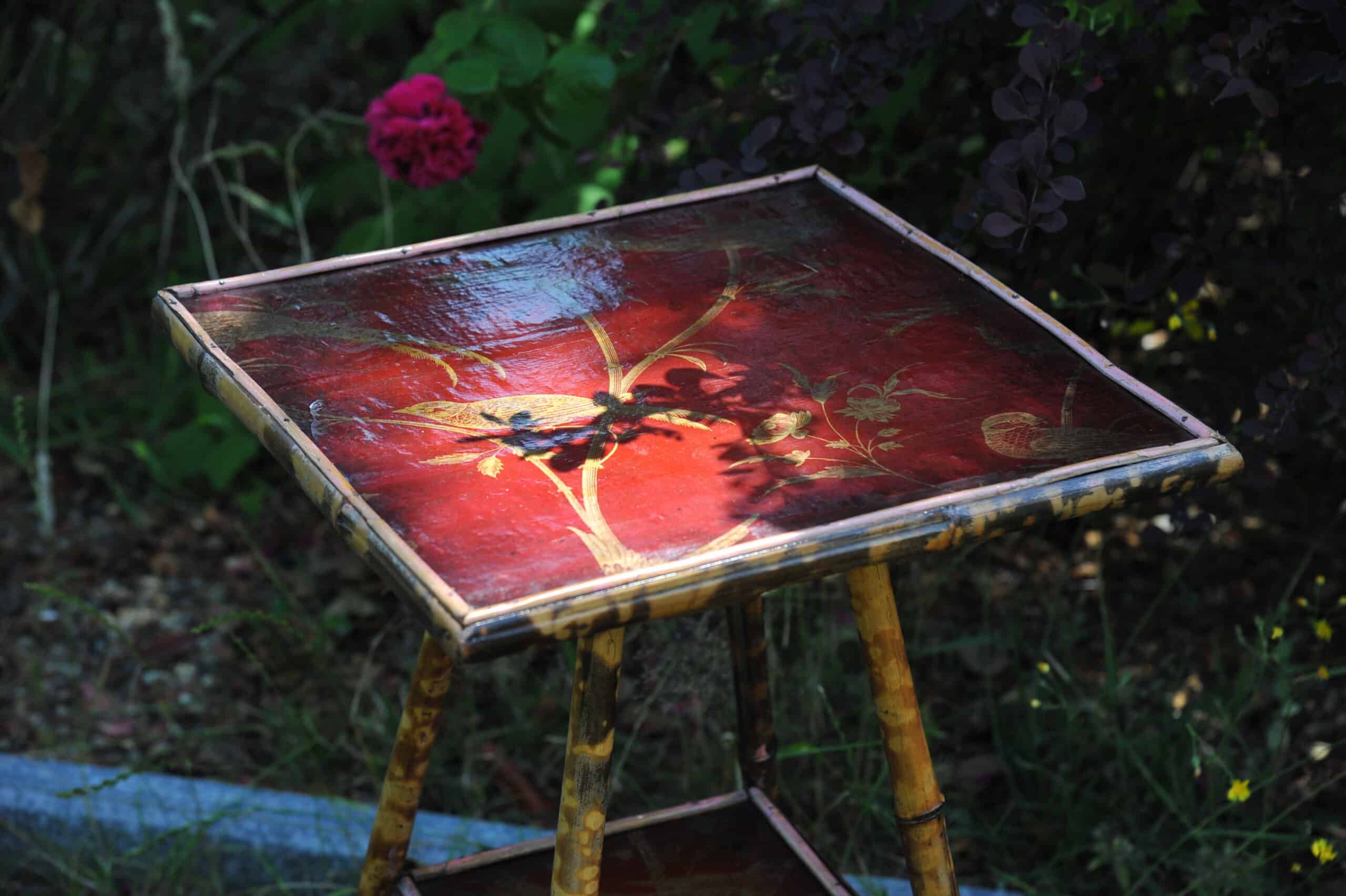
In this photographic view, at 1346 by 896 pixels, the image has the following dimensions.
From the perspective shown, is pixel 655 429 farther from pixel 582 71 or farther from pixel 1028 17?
pixel 582 71

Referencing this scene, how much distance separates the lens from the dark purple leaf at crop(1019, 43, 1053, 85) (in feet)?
5.08

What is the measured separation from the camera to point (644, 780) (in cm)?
233

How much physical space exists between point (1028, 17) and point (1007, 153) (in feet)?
0.47

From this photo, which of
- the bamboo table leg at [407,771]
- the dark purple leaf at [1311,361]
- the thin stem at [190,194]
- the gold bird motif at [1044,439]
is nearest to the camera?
the gold bird motif at [1044,439]

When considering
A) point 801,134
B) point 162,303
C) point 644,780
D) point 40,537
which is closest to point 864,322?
point 801,134

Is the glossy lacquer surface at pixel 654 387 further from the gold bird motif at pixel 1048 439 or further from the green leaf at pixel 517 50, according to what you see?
the green leaf at pixel 517 50

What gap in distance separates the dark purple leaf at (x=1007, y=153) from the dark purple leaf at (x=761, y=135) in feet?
1.09

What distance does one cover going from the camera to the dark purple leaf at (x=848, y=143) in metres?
1.79

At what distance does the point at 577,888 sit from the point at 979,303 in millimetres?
646

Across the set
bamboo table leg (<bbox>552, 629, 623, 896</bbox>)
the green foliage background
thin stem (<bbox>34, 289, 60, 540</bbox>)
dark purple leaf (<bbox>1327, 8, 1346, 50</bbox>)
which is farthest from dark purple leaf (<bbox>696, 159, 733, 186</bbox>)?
thin stem (<bbox>34, 289, 60, 540</bbox>)

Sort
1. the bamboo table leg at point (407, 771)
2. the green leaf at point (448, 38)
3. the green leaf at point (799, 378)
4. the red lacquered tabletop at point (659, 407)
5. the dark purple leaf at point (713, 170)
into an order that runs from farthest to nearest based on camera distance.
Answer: the green leaf at point (448, 38) < the dark purple leaf at point (713, 170) < the bamboo table leg at point (407, 771) < the green leaf at point (799, 378) < the red lacquered tabletop at point (659, 407)

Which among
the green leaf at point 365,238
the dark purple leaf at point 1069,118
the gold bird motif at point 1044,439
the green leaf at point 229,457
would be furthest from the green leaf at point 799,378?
the green leaf at point 229,457

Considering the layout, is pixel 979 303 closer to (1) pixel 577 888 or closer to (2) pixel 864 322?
(2) pixel 864 322

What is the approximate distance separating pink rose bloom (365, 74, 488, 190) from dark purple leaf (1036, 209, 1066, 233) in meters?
0.92
